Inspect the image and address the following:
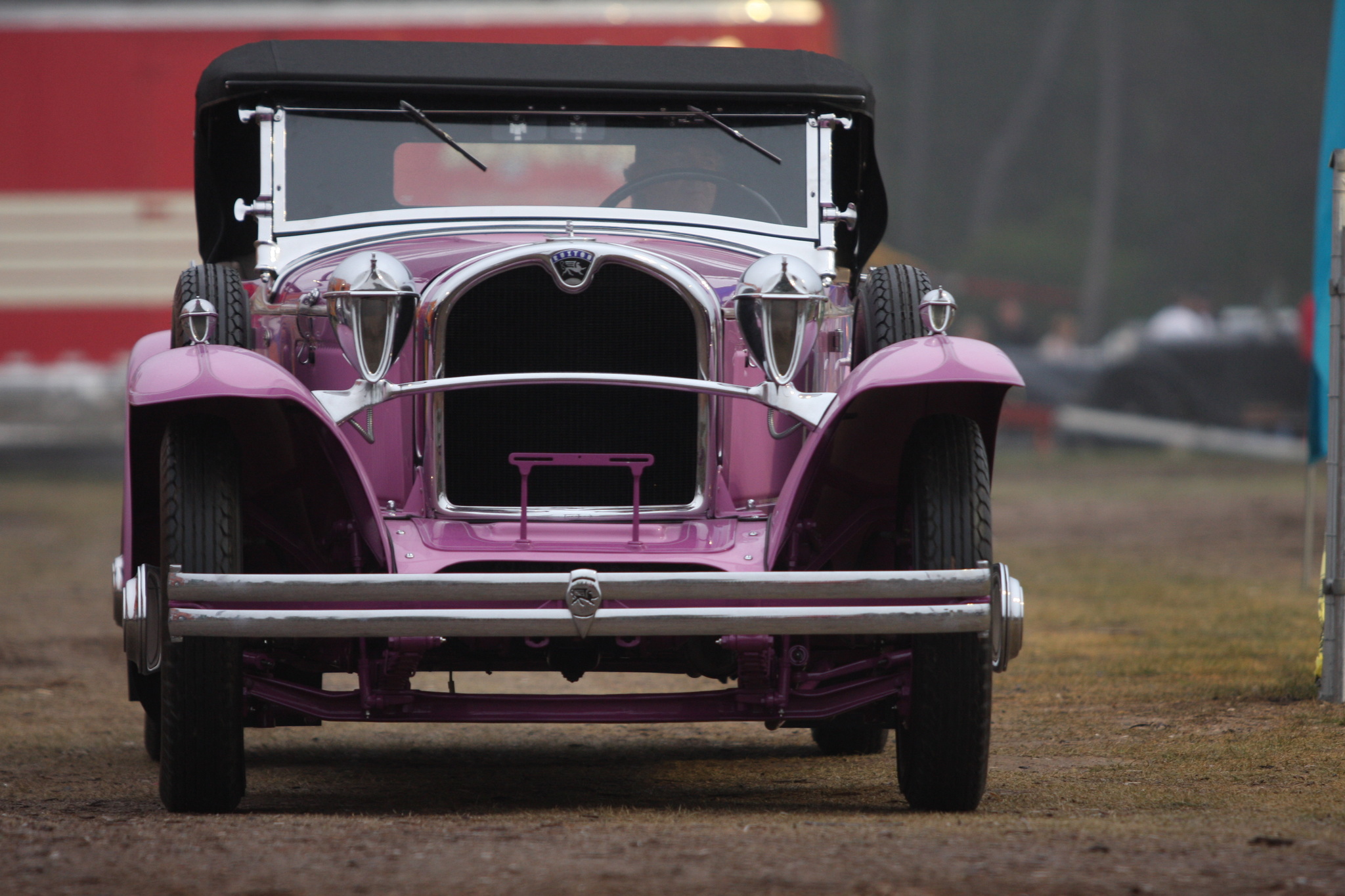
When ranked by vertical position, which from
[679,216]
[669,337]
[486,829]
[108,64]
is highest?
[108,64]

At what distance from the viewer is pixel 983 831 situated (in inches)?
170

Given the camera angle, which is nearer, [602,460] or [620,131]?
[602,460]

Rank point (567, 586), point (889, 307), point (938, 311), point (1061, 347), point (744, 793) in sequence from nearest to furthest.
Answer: point (567, 586), point (938, 311), point (744, 793), point (889, 307), point (1061, 347)

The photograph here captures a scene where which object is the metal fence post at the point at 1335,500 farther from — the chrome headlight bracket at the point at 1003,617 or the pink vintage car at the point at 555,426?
the chrome headlight bracket at the point at 1003,617

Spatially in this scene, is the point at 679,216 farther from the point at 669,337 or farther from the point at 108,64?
the point at 108,64

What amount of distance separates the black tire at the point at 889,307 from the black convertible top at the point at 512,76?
2.22 ft

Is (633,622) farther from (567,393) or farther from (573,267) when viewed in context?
(573,267)

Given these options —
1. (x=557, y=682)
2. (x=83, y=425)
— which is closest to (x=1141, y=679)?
(x=557, y=682)

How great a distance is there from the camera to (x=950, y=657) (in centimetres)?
460

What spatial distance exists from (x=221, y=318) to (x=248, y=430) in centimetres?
85

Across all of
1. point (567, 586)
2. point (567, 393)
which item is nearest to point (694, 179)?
point (567, 393)

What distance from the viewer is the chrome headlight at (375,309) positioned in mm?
5023

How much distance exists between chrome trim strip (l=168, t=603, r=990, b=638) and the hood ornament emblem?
107cm

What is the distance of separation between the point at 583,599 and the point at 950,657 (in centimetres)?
98
